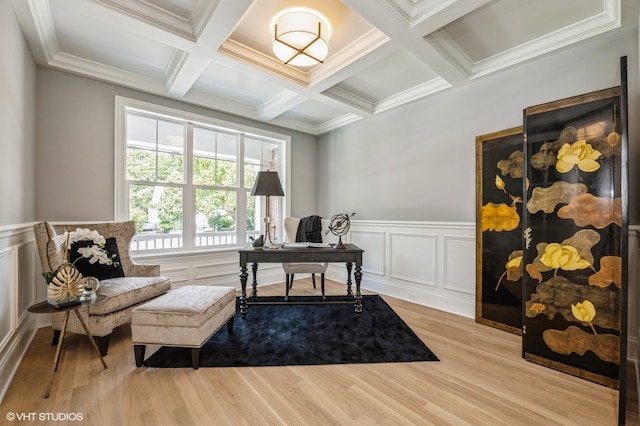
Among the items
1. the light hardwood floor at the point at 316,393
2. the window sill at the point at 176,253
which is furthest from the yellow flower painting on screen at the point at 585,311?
the window sill at the point at 176,253

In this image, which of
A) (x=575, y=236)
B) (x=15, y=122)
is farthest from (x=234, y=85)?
(x=575, y=236)

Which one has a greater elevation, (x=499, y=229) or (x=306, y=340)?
(x=499, y=229)

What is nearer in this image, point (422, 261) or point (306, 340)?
point (306, 340)

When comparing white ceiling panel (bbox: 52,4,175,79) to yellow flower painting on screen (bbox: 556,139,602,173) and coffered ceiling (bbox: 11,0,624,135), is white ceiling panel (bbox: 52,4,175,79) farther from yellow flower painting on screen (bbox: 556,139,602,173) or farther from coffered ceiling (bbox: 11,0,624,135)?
yellow flower painting on screen (bbox: 556,139,602,173)

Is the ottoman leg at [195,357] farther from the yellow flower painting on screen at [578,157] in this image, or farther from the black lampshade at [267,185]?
the yellow flower painting on screen at [578,157]

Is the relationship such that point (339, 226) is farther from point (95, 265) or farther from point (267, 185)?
point (95, 265)

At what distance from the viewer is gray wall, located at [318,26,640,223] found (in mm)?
2291

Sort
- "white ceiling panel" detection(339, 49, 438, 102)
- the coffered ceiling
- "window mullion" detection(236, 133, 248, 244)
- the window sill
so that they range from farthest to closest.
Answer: "window mullion" detection(236, 133, 248, 244), the window sill, "white ceiling panel" detection(339, 49, 438, 102), the coffered ceiling

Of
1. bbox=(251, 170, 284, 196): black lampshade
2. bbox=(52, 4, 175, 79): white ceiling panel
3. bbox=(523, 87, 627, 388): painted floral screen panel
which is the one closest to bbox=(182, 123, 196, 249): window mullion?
bbox=(52, 4, 175, 79): white ceiling panel

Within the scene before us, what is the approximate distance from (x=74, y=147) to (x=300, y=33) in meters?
2.68

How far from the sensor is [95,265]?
248 centimetres

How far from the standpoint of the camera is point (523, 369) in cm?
202

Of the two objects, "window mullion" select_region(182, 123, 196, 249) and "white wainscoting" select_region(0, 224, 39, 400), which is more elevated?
"window mullion" select_region(182, 123, 196, 249)

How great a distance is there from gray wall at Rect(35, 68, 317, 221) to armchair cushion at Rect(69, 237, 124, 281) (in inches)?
23.4
